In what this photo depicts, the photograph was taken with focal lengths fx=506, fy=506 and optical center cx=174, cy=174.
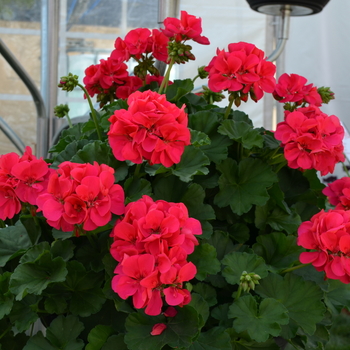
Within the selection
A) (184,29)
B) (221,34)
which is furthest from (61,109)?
(221,34)

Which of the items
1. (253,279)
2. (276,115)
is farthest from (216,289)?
(276,115)

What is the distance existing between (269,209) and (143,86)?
25 centimetres

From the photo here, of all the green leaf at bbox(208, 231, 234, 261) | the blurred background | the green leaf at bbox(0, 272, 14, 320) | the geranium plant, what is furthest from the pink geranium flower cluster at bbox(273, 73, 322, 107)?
the blurred background

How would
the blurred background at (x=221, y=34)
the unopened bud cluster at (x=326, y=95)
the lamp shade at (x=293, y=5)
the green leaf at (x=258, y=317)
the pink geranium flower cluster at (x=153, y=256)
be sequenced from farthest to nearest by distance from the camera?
the blurred background at (x=221, y=34) < the lamp shade at (x=293, y=5) < the unopened bud cluster at (x=326, y=95) < the green leaf at (x=258, y=317) < the pink geranium flower cluster at (x=153, y=256)

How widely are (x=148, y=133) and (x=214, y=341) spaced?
212mm

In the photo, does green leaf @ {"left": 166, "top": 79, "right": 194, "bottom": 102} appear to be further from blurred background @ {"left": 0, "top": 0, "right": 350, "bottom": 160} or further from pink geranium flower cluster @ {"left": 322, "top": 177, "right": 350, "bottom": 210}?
blurred background @ {"left": 0, "top": 0, "right": 350, "bottom": 160}

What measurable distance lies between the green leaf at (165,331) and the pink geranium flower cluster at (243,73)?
0.27 m

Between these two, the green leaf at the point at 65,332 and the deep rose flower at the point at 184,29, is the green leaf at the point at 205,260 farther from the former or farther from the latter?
the deep rose flower at the point at 184,29

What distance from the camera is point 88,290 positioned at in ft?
1.77

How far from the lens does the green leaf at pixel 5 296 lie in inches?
20.3

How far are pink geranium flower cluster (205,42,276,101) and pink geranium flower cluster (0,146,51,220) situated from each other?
23 centimetres

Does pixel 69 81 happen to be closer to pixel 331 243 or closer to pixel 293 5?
pixel 331 243

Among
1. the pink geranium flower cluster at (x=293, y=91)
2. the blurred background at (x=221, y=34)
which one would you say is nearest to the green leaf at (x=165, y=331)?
the pink geranium flower cluster at (x=293, y=91)

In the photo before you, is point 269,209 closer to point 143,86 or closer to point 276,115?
point 143,86
